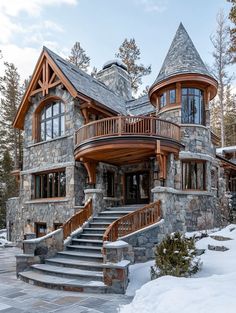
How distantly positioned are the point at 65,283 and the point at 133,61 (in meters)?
27.3

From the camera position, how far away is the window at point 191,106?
13469 millimetres

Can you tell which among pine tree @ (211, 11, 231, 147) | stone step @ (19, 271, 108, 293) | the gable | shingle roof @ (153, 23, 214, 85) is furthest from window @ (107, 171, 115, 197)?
pine tree @ (211, 11, 231, 147)

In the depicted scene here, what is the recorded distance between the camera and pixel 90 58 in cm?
3262

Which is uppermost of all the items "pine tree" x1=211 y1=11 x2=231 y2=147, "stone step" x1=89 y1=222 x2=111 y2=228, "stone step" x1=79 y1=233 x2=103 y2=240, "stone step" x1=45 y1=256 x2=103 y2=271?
"pine tree" x1=211 y1=11 x2=231 y2=147

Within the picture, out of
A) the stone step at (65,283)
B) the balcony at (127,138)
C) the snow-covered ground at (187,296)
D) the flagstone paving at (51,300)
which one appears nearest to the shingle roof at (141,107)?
the balcony at (127,138)

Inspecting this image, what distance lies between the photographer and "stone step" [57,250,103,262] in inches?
356

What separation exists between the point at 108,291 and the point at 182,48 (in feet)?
39.7

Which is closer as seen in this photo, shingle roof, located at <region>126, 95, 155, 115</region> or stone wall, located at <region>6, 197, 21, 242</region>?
stone wall, located at <region>6, 197, 21, 242</region>

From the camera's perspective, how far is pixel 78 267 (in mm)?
8625

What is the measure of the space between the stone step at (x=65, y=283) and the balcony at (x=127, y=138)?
4908mm

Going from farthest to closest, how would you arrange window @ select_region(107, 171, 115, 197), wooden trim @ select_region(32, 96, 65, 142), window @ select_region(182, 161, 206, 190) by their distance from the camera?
wooden trim @ select_region(32, 96, 65, 142), window @ select_region(107, 171, 115, 197), window @ select_region(182, 161, 206, 190)

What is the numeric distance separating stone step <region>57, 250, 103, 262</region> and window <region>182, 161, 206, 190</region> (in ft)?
17.7

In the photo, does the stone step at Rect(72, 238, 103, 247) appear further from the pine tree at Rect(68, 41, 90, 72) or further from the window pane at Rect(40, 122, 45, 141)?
the pine tree at Rect(68, 41, 90, 72)

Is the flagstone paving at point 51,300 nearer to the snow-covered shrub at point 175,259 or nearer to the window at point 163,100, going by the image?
the snow-covered shrub at point 175,259
